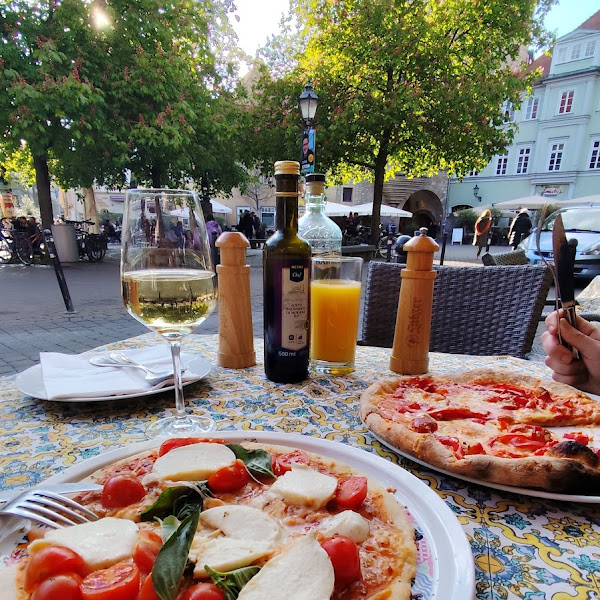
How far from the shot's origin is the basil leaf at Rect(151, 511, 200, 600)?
0.54 metres

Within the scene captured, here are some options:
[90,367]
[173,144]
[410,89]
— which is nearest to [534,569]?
[90,367]

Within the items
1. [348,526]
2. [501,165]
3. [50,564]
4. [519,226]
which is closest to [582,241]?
[519,226]

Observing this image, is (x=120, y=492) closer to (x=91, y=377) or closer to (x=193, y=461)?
(x=193, y=461)

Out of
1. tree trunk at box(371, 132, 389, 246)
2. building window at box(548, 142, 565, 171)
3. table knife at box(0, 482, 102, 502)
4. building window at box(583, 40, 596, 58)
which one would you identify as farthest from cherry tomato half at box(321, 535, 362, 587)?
building window at box(583, 40, 596, 58)

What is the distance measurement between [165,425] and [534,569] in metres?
0.90

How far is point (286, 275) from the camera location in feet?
4.55

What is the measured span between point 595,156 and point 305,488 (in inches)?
1338

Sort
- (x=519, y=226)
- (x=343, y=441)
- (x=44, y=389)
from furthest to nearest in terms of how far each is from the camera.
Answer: (x=519, y=226), (x=44, y=389), (x=343, y=441)

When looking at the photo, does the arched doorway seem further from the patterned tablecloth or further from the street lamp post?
the patterned tablecloth

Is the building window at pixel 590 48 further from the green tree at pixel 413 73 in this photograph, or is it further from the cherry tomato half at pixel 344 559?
the cherry tomato half at pixel 344 559

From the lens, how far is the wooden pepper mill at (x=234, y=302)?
5.25ft

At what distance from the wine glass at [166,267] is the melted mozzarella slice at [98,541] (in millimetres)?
464

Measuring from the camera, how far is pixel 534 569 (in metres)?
0.69

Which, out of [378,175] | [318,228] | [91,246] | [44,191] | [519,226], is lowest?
[91,246]
